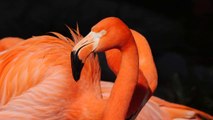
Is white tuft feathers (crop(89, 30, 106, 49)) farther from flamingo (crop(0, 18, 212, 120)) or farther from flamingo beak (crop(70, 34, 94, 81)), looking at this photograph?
flamingo (crop(0, 18, 212, 120))

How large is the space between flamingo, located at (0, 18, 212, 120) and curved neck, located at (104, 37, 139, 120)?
3 centimetres

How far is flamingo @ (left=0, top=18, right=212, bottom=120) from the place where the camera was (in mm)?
2506

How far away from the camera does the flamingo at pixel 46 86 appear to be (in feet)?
8.22

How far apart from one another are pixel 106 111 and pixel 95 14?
124 inches

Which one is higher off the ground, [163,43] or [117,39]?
[117,39]

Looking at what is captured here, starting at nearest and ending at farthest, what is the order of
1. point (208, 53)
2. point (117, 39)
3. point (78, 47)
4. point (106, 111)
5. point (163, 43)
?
point (78, 47) → point (117, 39) → point (106, 111) → point (208, 53) → point (163, 43)

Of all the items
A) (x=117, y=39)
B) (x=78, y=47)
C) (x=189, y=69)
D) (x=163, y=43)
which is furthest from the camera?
(x=163, y=43)

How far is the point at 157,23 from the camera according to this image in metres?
5.52

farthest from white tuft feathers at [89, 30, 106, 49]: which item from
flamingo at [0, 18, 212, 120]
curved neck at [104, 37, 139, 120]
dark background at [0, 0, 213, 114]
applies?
dark background at [0, 0, 213, 114]

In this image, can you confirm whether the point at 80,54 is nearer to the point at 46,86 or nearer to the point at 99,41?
the point at 99,41

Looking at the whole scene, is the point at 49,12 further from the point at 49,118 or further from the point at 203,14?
the point at 49,118

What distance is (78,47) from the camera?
2078 millimetres

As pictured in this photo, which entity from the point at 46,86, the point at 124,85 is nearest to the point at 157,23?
the point at 46,86

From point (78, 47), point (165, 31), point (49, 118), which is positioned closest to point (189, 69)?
point (165, 31)
